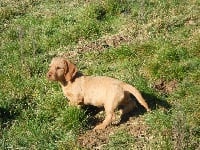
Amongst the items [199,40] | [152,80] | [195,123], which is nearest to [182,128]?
[195,123]

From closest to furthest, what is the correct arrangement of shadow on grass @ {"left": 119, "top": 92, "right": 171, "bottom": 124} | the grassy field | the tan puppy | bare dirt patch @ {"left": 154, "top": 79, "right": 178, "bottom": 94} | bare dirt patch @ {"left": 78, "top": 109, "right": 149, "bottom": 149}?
bare dirt patch @ {"left": 78, "top": 109, "right": 149, "bottom": 149} → the grassy field → the tan puppy → shadow on grass @ {"left": 119, "top": 92, "right": 171, "bottom": 124} → bare dirt patch @ {"left": 154, "top": 79, "right": 178, "bottom": 94}

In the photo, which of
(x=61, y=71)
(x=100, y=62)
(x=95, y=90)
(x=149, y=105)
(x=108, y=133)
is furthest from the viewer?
(x=100, y=62)

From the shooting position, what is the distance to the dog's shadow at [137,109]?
1052 centimetres

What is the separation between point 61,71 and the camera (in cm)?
1053

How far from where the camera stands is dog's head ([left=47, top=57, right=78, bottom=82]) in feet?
34.5

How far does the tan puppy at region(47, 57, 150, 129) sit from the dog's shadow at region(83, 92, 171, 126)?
15 centimetres

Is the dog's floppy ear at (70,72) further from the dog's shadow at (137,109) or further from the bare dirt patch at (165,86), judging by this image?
the bare dirt patch at (165,86)

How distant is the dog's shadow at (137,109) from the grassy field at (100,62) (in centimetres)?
3

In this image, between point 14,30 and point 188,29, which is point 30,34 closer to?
point 14,30

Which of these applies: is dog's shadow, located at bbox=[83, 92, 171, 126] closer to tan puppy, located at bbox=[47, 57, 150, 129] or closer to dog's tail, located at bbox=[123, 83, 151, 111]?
tan puppy, located at bbox=[47, 57, 150, 129]

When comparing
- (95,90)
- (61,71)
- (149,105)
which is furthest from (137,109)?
(61,71)

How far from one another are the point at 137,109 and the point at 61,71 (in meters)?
1.65

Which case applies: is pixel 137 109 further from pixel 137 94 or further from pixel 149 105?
pixel 137 94

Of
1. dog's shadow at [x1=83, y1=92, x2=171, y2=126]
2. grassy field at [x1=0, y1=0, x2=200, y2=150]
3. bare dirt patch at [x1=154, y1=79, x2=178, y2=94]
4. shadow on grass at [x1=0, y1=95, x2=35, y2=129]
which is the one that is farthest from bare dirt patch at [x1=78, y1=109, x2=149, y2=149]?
shadow on grass at [x1=0, y1=95, x2=35, y2=129]
